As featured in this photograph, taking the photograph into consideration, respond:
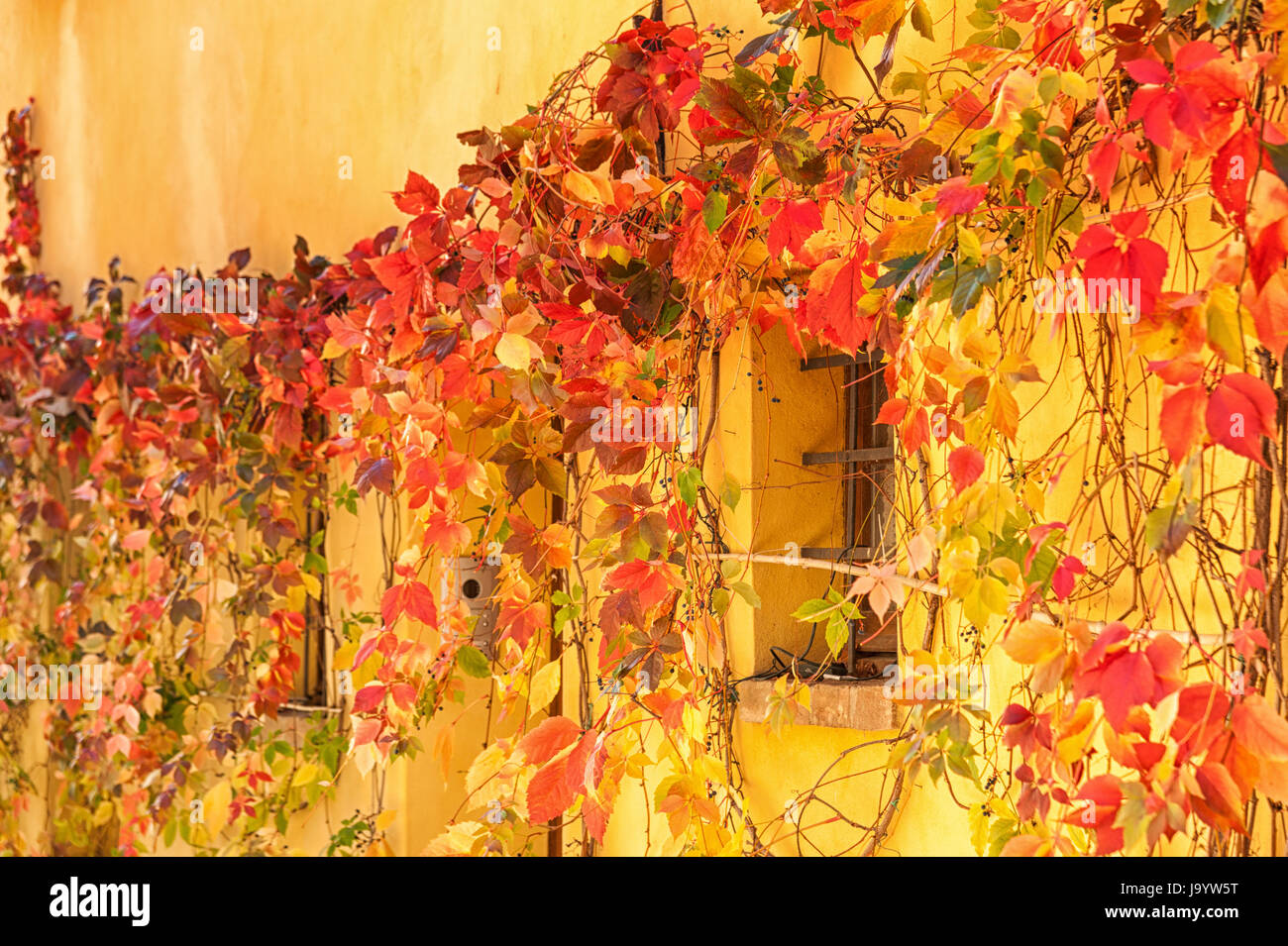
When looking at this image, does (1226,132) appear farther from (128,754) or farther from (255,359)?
(128,754)

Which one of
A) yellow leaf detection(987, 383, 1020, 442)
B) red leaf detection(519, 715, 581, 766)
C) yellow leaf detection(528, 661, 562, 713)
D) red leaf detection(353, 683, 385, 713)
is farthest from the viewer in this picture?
red leaf detection(353, 683, 385, 713)

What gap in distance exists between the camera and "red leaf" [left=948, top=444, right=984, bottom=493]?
1474 millimetres

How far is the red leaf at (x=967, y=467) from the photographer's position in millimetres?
1474

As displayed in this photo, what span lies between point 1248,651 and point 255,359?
2.65 m

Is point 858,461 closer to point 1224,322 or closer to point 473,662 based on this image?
point 473,662

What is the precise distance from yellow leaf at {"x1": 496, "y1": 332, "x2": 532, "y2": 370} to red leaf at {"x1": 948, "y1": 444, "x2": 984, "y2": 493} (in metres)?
0.76

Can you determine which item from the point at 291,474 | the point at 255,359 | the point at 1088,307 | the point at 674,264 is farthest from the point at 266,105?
the point at 1088,307

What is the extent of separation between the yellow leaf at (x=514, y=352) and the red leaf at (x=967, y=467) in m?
0.76

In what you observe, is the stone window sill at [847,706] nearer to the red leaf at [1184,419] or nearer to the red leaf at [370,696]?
the red leaf at [370,696]

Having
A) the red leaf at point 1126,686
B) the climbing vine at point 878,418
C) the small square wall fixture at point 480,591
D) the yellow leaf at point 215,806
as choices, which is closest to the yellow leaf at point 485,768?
the climbing vine at point 878,418

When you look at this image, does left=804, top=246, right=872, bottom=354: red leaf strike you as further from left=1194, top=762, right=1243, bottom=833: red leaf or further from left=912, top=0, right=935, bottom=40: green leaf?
left=1194, top=762, right=1243, bottom=833: red leaf

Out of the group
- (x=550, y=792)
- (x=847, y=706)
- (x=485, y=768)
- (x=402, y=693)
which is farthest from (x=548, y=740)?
(x=402, y=693)

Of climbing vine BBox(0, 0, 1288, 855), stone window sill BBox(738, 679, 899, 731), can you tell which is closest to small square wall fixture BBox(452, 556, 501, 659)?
climbing vine BBox(0, 0, 1288, 855)

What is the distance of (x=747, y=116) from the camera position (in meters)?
1.66
